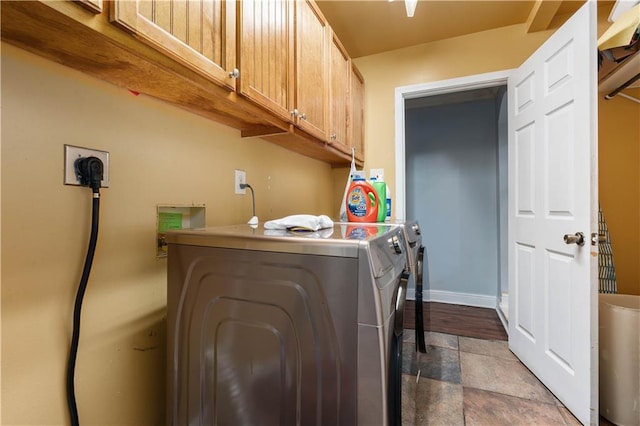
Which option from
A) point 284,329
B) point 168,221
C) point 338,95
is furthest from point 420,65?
point 284,329

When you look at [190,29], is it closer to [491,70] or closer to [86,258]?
[86,258]

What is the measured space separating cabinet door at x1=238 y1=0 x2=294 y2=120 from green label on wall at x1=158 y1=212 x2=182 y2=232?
1.75 ft

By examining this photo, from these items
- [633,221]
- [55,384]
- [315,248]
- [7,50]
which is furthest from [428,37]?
[55,384]

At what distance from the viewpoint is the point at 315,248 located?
0.71m

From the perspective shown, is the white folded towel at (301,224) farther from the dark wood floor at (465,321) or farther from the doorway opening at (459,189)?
the doorway opening at (459,189)

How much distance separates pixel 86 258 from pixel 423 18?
2.38m

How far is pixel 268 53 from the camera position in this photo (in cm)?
110

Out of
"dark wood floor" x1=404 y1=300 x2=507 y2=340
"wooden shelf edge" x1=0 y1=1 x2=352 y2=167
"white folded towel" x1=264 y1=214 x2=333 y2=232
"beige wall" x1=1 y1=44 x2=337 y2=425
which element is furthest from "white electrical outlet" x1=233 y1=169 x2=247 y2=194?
Result: "dark wood floor" x1=404 y1=300 x2=507 y2=340

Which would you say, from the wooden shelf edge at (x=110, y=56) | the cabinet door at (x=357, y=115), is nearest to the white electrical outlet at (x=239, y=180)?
the wooden shelf edge at (x=110, y=56)

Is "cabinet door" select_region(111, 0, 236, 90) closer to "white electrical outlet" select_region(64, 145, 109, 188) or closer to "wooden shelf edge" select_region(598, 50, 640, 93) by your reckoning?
"white electrical outlet" select_region(64, 145, 109, 188)

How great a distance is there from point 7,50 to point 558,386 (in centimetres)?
257

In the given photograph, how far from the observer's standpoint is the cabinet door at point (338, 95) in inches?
66.9

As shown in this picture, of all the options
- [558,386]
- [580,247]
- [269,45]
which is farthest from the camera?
[558,386]

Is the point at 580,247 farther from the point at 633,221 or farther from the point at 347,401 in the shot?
the point at 347,401
